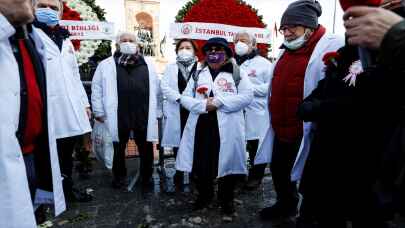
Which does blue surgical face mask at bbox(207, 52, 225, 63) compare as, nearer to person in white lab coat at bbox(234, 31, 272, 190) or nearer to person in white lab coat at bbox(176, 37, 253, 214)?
person in white lab coat at bbox(176, 37, 253, 214)

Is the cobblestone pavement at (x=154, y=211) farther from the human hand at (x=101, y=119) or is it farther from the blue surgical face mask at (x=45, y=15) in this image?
the blue surgical face mask at (x=45, y=15)

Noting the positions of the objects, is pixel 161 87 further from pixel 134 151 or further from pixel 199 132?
pixel 134 151

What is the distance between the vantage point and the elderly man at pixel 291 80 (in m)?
2.91

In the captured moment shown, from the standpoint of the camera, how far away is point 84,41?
5.08 m

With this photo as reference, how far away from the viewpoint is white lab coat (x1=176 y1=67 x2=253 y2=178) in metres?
3.39

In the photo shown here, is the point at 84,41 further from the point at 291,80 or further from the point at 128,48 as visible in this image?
the point at 291,80

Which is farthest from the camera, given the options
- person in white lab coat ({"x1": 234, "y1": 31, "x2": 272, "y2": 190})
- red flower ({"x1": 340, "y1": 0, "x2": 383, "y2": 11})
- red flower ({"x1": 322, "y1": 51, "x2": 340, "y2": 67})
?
person in white lab coat ({"x1": 234, "y1": 31, "x2": 272, "y2": 190})

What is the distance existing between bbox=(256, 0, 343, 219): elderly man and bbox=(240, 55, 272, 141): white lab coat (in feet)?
4.03

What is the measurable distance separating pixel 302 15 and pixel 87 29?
127 inches

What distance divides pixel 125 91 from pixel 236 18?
8.53ft

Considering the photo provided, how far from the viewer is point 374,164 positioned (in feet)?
4.85

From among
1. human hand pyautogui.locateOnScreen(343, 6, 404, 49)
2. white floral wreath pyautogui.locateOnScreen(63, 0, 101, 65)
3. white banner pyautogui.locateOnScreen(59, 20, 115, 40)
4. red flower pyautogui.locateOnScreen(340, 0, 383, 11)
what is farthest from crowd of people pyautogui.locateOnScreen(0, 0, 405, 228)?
white floral wreath pyautogui.locateOnScreen(63, 0, 101, 65)

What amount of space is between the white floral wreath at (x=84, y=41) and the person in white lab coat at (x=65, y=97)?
1.35m

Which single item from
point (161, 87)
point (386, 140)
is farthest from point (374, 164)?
point (161, 87)
